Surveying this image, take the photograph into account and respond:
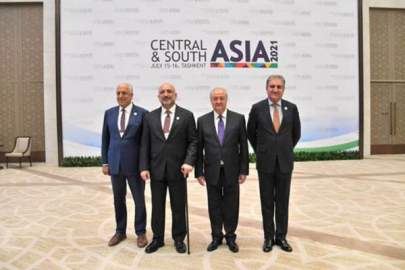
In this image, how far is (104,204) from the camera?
581 centimetres

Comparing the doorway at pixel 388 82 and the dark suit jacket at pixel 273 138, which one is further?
the doorway at pixel 388 82

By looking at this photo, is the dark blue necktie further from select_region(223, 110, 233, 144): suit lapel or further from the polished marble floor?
the polished marble floor

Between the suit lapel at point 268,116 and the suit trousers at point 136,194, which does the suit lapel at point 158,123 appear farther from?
the suit lapel at point 268,116

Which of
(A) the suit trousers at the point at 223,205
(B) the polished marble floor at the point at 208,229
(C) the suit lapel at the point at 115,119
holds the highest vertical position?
(C) the suit lapel at the point at 115,119

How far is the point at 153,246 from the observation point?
361 cm

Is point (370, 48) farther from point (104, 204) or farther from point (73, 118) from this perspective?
point (104, 204)

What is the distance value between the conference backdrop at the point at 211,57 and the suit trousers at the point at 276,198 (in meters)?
8.02

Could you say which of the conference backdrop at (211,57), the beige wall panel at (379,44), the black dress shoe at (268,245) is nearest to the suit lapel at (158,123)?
the black dress shoe at (268,245)

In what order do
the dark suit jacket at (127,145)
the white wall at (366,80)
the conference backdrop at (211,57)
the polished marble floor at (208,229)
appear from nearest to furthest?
the polished marble floor at (208,229), the dark suit jacket at (127,145), the conference backdrop at (211,57), the white wall at (366,80)

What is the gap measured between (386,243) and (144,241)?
2.44m

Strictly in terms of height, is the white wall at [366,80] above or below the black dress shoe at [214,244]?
above

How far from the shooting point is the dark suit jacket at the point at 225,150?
3.48m

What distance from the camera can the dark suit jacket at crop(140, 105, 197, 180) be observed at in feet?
11.5

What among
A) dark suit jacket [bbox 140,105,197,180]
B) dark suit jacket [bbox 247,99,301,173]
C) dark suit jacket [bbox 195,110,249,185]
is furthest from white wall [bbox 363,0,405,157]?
dark suit jacket [bbox 140,105,197,180]
